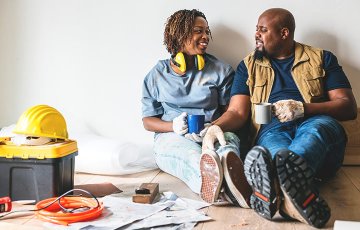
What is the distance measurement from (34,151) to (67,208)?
254mm

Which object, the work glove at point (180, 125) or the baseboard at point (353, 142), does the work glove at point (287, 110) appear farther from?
the baseboard at point (353, 142)

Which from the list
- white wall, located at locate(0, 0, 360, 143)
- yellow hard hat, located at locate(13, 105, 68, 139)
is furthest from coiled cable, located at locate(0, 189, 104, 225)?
white wall, located at locate(0, 0, 360, 143)

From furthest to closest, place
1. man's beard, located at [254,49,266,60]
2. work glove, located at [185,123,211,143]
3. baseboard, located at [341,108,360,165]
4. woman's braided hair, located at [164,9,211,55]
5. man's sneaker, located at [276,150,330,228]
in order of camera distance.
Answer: baseboard, located at [341,108,360,165]
woman's braided hair, located at [164,9,211,55]
man's beard, located at [254,49,266,60]
work glove, located at [185,123,211,143]
man's sneaker, located at [276,150,330,228]

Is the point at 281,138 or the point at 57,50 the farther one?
the point at 57,50

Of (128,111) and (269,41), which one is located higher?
(269,41)

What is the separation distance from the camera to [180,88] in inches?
90.0

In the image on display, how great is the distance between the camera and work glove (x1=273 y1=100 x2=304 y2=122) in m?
1.87

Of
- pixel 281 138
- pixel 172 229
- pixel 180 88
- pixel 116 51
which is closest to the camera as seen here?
pixel 172 229

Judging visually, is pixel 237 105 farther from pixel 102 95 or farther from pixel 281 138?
pixel 102 95

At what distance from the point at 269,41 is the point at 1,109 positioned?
1751 mm

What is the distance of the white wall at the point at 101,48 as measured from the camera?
8.01ft

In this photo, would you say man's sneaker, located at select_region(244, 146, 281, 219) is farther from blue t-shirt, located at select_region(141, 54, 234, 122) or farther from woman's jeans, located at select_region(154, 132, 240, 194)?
blue t-shirt, located at select_region(141, 54, 234, 122)

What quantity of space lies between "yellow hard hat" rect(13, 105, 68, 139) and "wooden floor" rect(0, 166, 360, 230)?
0.33 metres

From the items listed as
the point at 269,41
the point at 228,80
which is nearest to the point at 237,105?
the point at 228,80
